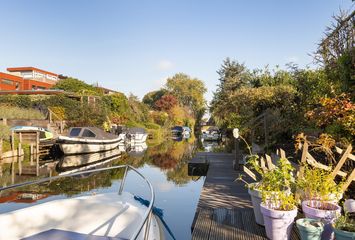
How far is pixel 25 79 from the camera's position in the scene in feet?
143

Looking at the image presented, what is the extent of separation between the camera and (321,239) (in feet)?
10.3

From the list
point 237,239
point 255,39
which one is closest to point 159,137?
point 255,39

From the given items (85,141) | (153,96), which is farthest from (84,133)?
(153,96)

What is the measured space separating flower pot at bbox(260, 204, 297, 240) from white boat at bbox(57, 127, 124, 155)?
13274 mm

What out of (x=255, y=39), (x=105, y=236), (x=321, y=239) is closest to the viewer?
(x=321, y=239)

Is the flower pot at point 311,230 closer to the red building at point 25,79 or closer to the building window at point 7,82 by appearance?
the red building at point 25,79

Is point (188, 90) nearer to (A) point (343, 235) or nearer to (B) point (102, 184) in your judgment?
(B) point (102, 184)

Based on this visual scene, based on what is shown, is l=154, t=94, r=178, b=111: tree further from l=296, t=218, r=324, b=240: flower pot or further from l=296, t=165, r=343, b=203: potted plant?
l=296, t=218, r=324, b=240: flower pot

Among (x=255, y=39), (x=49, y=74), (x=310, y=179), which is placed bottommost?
(x=310, y=179)

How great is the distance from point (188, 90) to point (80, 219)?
53.0 metres

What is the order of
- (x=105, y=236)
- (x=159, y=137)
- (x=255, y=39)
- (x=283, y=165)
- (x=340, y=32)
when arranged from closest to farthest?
(x=105, y=236)
(x=283, y=165)
(x=340, y=32)
(x=255, y=39)
(x=159, y=137)

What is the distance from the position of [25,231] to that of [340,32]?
25.4 feet

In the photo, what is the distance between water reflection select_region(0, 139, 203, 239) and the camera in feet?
22.5

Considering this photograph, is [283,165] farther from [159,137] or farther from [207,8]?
[159,137]
